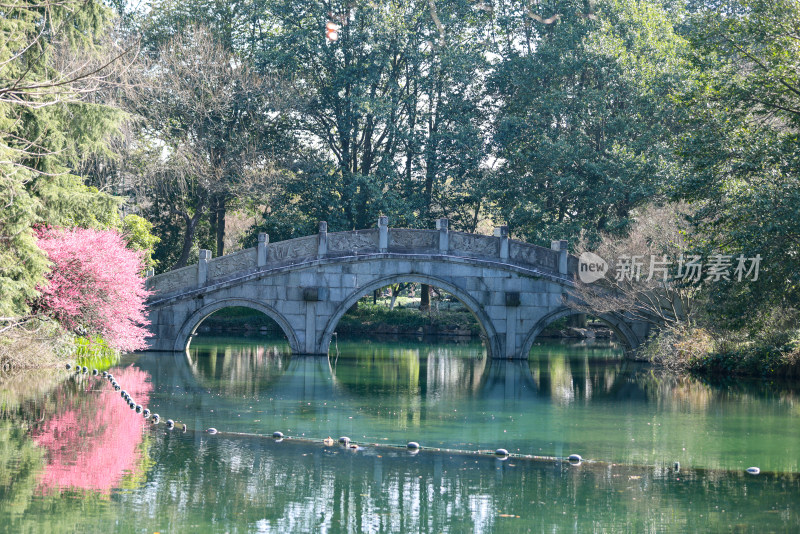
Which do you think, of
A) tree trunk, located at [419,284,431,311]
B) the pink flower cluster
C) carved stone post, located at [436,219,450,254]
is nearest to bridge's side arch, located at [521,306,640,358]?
carved stone post, located at [436,219,450,254]

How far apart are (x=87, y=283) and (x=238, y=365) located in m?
5.16

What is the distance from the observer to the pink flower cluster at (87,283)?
15.6 metres

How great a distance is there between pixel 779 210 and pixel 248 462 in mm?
8891

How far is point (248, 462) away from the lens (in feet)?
27.6

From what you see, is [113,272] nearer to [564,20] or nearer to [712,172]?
[712,172]

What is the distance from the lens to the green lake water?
657cm

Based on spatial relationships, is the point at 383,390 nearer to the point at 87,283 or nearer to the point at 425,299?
the point at 87,283

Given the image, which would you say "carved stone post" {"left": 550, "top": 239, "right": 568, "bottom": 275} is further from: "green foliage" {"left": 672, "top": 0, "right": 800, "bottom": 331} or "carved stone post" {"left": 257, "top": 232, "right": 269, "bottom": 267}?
"carved stone post" {"left": 257, "top": 232, "right": 269, "bottom": 267}

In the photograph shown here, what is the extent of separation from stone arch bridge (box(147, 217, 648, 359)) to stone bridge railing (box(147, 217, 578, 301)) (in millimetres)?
25

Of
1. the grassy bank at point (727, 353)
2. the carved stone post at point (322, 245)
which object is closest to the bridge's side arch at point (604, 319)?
the grassy bank at point (727, 353)

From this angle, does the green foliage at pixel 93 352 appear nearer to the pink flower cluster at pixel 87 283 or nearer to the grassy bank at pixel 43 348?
the grassy bank at pixel 43 348

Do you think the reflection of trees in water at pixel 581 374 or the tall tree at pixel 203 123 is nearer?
the reflection of trees in water at pixel 581 374

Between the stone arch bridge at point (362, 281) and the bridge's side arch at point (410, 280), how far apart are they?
25mm

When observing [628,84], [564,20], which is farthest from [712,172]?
[564,20]
